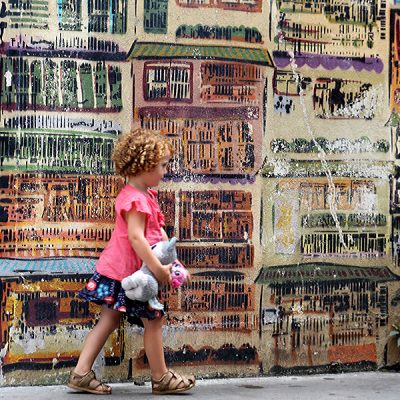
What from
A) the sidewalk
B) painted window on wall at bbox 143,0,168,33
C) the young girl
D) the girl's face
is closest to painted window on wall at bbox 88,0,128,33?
painted window on wall at bbox 143,0,168,33

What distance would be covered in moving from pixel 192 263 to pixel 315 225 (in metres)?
0.79

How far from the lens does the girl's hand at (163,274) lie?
491 cm

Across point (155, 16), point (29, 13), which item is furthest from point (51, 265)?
point (155, 16)

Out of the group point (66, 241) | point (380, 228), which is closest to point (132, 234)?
point (66, 241)

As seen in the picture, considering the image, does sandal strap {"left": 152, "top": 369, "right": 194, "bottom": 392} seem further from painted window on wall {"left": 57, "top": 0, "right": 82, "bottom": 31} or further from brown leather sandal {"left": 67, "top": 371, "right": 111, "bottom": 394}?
painted window on wall {"left": 57, "top": 0, "right": 82, "bottom": 31}

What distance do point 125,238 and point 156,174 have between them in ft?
1.23

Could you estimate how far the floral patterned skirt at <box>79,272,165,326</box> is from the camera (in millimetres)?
5000

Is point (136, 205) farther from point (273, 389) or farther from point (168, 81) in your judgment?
point (273, 389)

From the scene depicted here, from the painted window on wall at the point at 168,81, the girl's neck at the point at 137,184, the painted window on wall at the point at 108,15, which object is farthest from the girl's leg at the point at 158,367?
the painted window on wall at the point at 108,15

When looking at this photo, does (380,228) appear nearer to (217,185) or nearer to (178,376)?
(217,185)

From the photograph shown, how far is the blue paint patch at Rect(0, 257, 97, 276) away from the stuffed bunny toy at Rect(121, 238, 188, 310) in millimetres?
507

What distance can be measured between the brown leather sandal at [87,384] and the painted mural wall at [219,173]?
255 mm

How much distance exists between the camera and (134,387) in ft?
17.6

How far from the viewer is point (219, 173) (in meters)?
5.58
